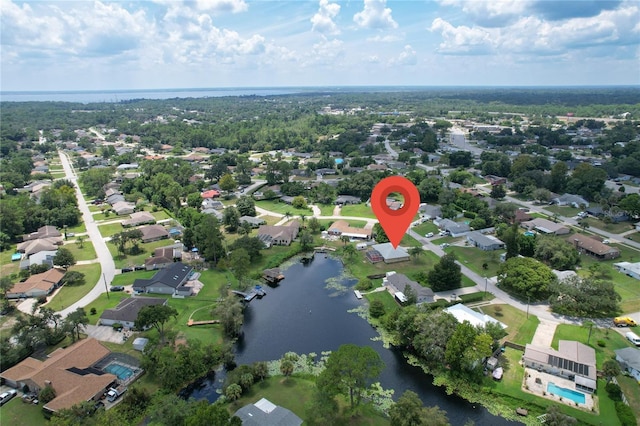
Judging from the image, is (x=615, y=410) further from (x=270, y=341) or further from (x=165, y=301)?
(x=165, y=301)

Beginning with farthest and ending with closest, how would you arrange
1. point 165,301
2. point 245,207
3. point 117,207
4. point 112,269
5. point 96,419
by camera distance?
point 117,207
point 245,207
point 112,269
point 165,301
point 96,419

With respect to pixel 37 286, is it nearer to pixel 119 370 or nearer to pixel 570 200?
pixel 119 370

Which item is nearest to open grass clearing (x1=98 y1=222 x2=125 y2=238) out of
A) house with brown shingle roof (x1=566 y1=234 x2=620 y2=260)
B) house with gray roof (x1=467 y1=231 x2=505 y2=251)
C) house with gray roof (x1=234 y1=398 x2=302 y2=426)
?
house with gray roof (x1=234 y1=398 x2=302 y2=426)

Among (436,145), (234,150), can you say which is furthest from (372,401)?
(234,150)

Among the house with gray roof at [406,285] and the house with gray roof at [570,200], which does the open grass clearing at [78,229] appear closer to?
the house with gray roof at [406,285]

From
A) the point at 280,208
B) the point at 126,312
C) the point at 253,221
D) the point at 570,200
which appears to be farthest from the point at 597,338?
the point at 280,208

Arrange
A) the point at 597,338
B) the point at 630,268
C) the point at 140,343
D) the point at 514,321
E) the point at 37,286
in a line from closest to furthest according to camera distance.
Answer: the point at 140,343
the point at 597,338
the point at 514,321
the point at 37,286
the point at 630,268

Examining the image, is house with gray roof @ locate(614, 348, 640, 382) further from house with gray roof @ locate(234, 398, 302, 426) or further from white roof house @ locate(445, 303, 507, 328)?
house with gray roof @ locate(234, 398, 302, 426)
